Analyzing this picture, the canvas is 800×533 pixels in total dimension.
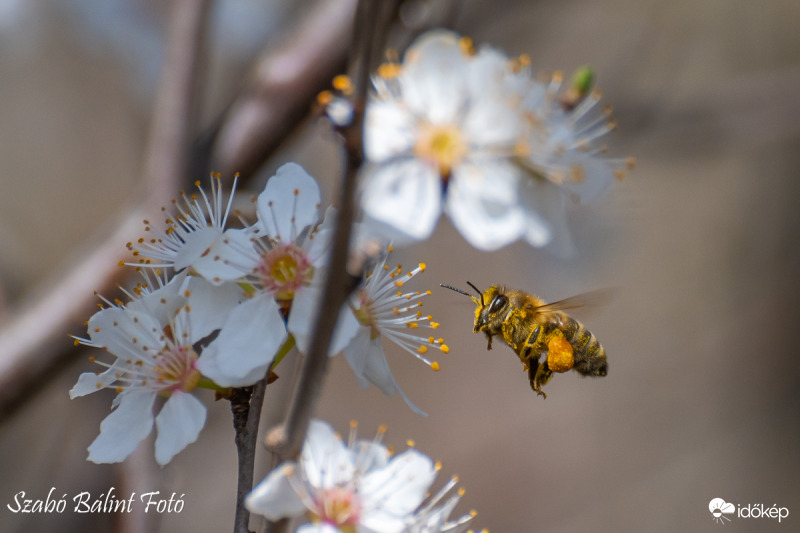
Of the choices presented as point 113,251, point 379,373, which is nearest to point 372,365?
point 379,373

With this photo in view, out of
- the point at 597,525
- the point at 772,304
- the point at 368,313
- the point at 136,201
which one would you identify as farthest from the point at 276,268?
the point at 772,304

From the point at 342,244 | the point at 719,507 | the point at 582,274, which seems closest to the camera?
the point at 342,244

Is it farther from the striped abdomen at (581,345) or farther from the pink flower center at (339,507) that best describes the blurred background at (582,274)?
the pink flower center at (339,507)

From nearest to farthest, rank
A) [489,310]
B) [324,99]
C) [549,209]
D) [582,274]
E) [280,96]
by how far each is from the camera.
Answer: [324,99] → [549,209] → [489,310] → [280,96] → [582,274]

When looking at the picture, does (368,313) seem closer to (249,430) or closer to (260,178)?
(249,430)

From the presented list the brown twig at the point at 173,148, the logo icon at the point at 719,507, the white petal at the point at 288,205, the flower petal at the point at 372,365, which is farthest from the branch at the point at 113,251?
the logo icon at the point at 719,507

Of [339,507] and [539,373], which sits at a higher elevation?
[539,373]

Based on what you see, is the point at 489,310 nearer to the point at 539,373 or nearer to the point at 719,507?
the point at 539,373

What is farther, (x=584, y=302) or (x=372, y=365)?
(x=584, y=302)
